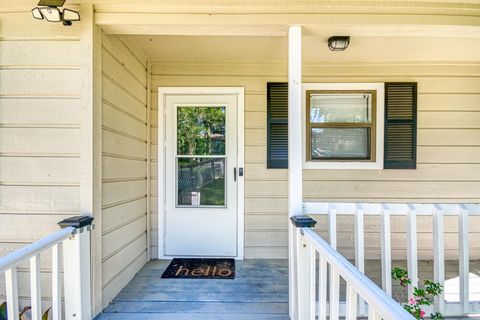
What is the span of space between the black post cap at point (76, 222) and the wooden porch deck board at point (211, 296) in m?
0.76

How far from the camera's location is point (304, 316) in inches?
70.2

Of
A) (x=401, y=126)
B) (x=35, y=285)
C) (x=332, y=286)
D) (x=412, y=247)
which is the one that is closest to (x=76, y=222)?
(x=35, y=285)

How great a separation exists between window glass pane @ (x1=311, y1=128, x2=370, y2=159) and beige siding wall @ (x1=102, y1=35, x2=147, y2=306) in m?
1.96

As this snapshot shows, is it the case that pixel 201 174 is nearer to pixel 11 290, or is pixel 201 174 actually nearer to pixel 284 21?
pixel 284 21

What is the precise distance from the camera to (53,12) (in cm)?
180

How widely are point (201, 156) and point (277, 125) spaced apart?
95 cm

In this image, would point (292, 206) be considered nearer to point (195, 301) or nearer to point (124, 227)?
point (195, 301)

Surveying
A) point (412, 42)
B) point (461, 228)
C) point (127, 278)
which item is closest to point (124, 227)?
point (127, 278)

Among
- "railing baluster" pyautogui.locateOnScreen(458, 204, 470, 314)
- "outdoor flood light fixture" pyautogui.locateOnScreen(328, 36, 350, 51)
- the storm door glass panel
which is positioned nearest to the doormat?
the storm door glass panel

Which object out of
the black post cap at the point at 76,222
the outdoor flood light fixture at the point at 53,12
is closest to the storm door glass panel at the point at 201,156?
the black post cap at the point at 76,222

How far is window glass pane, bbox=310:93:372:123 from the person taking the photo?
311 cm

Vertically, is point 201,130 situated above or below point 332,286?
above

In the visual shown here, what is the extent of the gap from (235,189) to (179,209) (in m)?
0.69

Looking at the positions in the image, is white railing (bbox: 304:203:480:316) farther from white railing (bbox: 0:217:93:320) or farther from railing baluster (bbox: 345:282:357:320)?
white railing (bbox: 0:217:93:320)
